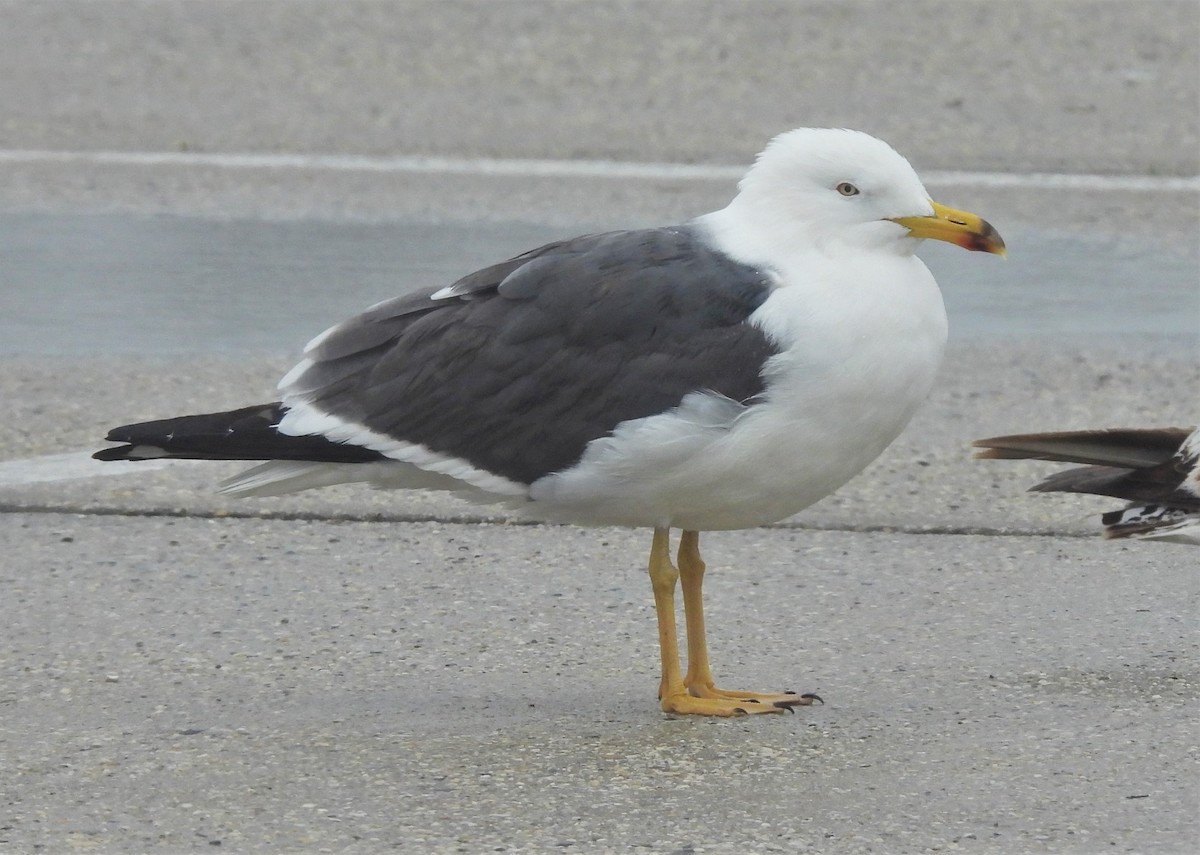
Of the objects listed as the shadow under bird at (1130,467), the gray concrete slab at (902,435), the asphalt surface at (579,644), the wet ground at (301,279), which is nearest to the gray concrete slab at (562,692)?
the asphalt surface at (579,644)

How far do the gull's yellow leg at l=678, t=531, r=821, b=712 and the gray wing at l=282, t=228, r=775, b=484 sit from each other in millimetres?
479

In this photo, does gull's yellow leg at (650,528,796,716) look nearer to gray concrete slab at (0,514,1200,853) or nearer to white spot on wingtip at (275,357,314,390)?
gray concrete slab at (0,514,1200,853)

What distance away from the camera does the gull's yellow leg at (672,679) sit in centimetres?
423

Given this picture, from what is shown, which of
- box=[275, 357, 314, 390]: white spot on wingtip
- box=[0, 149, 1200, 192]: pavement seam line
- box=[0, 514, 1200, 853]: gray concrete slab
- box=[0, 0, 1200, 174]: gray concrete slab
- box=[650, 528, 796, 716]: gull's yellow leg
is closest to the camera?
box=[0, 514, 1200, 853]: gray concrete slab

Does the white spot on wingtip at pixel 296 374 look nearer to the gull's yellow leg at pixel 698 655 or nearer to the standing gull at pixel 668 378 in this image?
the standing gull at pixel 668 378

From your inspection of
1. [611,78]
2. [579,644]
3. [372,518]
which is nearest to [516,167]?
[611,78]

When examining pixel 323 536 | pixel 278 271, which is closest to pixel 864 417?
pixel 323 536

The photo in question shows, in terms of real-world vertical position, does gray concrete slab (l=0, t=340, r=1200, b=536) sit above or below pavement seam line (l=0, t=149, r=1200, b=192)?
below

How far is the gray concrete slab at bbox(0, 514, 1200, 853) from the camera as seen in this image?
12.2ft

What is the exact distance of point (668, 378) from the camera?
405 cm

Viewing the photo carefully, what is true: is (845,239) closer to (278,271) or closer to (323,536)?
(323,536)

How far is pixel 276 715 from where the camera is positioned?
4.24 metres

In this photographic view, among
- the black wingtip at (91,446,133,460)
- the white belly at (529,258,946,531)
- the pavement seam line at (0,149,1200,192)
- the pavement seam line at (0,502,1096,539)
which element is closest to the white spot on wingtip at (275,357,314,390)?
the black wingtip at (91,446,133,460)

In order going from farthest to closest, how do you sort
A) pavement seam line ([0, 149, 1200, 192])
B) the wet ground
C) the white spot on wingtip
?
1. pavement seam line ([0, 149, 1200, 192])
2. the wet ground
3. the white spot on wingtip
